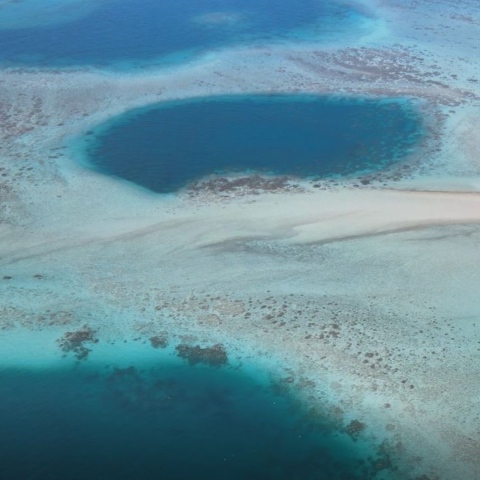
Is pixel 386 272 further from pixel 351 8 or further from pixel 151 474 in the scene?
pixel 351 8

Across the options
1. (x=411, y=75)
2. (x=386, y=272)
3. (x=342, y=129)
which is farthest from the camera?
(x=411, y=75)

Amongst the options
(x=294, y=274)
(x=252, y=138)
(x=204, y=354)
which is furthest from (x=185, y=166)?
(x=204, y=354)

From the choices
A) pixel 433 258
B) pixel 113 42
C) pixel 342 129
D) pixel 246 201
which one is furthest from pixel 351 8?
pixel 433 258

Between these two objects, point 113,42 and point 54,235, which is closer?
point 54,235

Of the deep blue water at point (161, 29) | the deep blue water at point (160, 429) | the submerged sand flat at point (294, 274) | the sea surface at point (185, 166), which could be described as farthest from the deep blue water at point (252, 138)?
the deep blue water at point (160, 429)

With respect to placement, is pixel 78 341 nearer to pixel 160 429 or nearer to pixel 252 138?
pixel 160 429

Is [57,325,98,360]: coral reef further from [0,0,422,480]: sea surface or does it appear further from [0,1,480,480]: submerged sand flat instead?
[0,0,422,480]: sea surface
